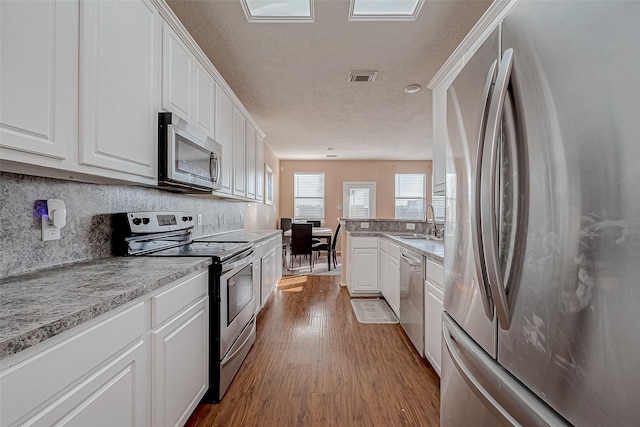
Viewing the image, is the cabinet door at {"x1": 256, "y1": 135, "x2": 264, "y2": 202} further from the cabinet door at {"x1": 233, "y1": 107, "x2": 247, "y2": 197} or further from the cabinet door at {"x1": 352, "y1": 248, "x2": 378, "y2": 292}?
the cabinet door at {"x1": 352, "y1": 248, "x2": 378, "y2": 292}

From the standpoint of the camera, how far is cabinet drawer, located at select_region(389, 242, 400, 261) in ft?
9.39

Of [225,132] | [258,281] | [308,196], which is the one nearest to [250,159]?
[225,132]

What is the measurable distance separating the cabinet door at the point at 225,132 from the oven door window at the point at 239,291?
87cm

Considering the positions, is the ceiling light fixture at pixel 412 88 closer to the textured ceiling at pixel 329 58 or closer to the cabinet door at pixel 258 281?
the textured ceiling at pixel 329 58

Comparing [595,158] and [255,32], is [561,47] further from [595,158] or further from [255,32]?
[255,32]

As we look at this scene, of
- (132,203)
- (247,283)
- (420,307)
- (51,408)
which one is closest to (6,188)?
(132,203)

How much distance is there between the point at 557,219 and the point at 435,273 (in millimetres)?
1327

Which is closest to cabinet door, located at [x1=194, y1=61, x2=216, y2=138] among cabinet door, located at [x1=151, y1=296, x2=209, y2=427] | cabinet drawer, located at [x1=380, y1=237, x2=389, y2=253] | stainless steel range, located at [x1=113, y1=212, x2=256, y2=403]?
stainless steel range, located at [x1=113, y1=212, x2=256, y2=403]

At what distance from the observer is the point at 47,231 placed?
1274mm

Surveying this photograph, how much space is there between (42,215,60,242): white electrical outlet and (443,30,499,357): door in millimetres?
A: 1706

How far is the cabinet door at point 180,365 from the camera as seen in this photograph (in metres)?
1.17

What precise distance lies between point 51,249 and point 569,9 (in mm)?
1951

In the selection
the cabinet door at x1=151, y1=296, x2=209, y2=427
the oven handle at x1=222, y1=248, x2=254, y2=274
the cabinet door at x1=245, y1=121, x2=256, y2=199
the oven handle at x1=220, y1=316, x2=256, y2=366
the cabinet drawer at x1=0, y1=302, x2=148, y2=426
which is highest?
the cabinet door at x1=245, y1=121, x2=256, y2=199

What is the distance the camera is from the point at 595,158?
0.55 meters
